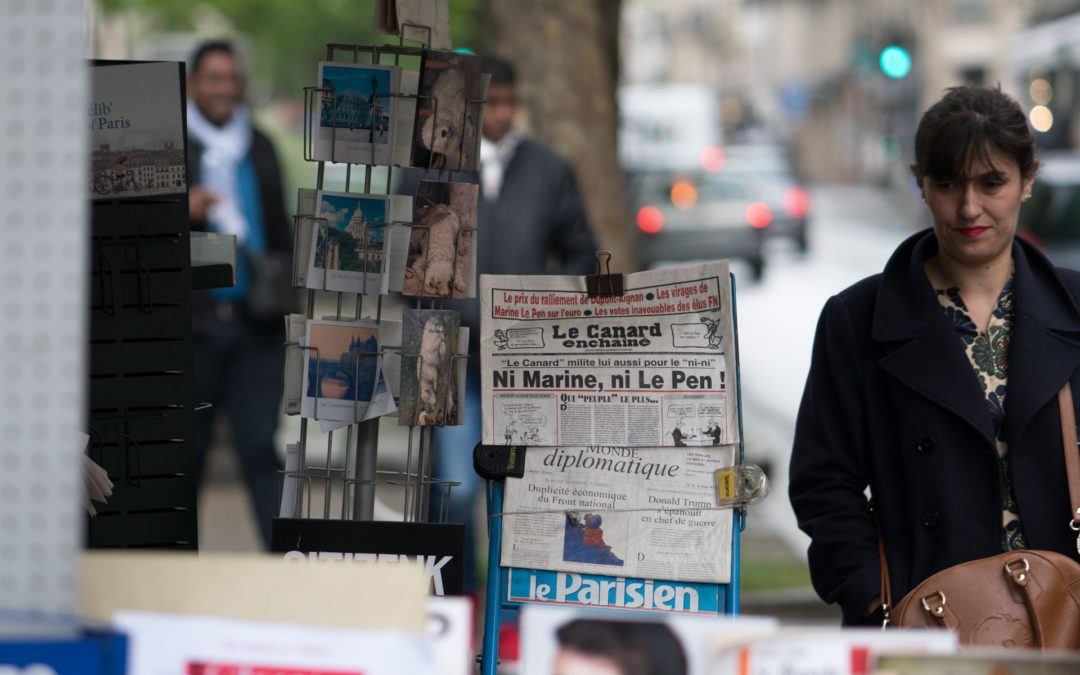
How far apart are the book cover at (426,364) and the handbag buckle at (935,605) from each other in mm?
1024

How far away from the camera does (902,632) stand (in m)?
1.87

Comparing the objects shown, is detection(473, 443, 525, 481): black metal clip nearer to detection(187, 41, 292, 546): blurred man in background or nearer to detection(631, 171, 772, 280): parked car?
detection(187, 41, 292, 546): blurred man in background

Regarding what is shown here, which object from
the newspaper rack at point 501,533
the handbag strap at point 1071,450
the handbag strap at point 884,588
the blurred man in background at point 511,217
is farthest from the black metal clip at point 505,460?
the blurred man in background at point 511,217

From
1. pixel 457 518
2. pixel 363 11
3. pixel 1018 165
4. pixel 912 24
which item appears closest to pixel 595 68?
pixel 457 518

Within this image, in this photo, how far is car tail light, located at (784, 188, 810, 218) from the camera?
26219 mm

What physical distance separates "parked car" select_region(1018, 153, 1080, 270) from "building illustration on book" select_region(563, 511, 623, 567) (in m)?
10.0

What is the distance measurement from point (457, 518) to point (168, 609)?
4.03 m

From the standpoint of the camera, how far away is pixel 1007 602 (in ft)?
9.59

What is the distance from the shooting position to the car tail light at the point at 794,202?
26.2 m

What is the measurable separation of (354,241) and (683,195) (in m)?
19.6

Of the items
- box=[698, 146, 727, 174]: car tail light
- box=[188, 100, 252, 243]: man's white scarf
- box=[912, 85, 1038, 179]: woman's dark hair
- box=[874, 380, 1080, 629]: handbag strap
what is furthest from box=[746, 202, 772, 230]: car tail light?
box=[874, 380, 1080, 629]: handbag strap

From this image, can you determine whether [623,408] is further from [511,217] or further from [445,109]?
[511,217]

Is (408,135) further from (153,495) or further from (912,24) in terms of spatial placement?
(912,24)

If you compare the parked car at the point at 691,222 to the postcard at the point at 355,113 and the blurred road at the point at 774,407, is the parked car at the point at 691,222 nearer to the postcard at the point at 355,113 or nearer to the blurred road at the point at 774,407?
the blurred road at the point at 774,407
